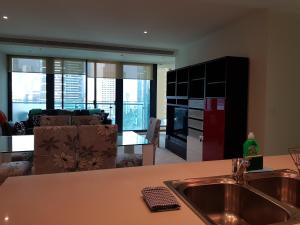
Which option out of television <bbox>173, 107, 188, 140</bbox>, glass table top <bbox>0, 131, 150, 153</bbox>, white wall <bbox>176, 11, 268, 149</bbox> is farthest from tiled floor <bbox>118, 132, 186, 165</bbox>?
white wall <bbox>176, 11, 268, 149</bbox>

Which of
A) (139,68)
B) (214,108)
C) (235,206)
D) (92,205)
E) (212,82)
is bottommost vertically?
(235,206)

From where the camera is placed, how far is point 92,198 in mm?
1052

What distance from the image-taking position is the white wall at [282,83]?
3.41 m

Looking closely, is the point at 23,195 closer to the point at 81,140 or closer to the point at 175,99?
the point at 81,140

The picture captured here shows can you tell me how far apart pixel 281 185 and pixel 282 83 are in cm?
252

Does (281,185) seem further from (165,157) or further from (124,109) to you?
(124,109)

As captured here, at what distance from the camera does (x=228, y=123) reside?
144 inches

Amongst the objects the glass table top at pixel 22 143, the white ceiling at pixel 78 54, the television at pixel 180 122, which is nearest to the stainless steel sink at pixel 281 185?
the glass table top at pixel 22 143

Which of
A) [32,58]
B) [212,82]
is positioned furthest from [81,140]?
[32,58]

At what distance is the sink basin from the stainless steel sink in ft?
0.49

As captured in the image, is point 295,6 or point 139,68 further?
point 139,68

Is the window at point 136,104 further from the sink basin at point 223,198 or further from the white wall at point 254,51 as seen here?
the sink basin at point 223,198

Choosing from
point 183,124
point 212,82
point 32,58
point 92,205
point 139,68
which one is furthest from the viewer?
point 139,68

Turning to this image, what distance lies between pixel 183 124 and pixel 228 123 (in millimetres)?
1646
